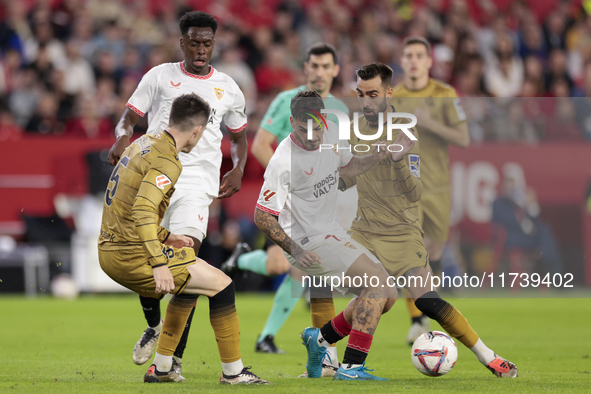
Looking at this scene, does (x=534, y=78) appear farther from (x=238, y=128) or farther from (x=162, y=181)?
(x=162, y=181)

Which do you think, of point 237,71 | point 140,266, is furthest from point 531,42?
point 140,266

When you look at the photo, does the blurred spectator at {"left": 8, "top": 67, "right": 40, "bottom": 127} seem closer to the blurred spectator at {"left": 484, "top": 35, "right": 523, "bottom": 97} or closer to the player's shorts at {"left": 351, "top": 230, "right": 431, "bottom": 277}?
the blurred spectator at {"left": 484, "top": 35, "right": 523, "bottom": 97}

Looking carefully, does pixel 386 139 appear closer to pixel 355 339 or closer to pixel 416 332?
pixel 355 339

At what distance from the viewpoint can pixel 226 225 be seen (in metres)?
11.2

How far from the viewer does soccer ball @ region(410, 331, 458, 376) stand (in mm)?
4992

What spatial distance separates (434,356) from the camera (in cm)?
500

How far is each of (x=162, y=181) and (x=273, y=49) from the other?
9.76 meters

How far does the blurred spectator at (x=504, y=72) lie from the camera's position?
13.8 meters

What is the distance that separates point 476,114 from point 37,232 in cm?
656

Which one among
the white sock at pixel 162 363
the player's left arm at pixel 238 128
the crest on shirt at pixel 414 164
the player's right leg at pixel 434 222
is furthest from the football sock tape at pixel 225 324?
the player's right leg at pixel 434 222

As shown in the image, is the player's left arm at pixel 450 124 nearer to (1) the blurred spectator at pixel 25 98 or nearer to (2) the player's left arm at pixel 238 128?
(2) the player's left arm at pixel 238 128

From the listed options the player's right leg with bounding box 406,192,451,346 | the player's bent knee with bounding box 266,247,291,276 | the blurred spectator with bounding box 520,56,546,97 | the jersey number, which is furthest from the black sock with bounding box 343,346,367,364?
the blurred spectator with bounding box 520,56,546,97

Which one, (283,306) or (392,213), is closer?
(392,213)

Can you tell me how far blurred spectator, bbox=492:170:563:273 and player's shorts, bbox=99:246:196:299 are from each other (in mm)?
5480
